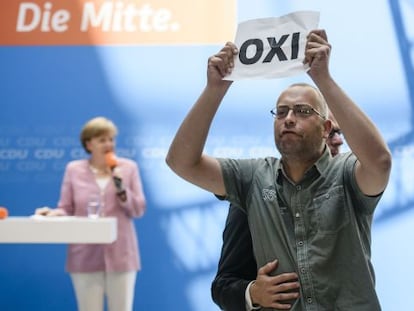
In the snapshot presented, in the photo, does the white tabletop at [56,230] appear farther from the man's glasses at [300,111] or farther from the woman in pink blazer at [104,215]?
the woman in pink blazer at [104,215]

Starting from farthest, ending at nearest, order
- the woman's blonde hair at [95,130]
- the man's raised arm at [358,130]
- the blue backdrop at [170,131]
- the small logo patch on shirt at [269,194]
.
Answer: the blue backdrop at [170,131] → the woman's blonde hair at [95,130] → the small logo patch on shirt at [269,194] → the man's raised arm at [358,130]

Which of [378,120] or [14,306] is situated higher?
[378,120]

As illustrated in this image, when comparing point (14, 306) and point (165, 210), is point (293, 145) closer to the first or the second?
point (165, 210)

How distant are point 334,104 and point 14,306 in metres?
3.95

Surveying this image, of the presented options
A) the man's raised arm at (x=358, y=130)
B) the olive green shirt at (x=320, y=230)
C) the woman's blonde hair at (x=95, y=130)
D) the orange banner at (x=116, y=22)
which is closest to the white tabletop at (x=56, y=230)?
the olive green shirt at (x=320, y=230)

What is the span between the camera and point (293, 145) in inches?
69.6

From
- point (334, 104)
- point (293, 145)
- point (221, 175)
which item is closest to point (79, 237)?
point (221, 175)

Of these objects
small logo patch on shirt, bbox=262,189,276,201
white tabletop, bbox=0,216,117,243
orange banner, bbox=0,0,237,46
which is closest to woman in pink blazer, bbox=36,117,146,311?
orange banner, bbox=0,0,237,46

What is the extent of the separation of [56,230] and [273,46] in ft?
2.70

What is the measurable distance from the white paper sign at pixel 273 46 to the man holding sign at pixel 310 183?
0.10ft

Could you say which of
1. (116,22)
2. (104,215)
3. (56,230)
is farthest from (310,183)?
(116,22)

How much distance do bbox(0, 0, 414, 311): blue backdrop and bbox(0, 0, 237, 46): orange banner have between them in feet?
0.32

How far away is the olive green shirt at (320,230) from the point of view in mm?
1661

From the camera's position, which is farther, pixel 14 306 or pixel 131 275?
pixel 14 306
